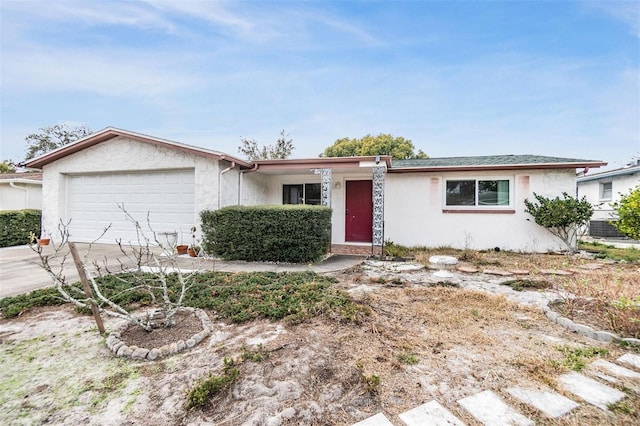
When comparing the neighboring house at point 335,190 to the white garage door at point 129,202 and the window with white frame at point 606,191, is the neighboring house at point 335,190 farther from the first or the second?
the window with white frame at point 606,191

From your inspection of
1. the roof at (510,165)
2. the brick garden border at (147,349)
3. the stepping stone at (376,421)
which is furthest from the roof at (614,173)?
the brick garden border at (147,349)

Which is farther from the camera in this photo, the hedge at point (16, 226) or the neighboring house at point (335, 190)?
the hedge at point (16, 226)

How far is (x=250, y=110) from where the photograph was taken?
16750 millimetres

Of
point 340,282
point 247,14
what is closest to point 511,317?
point 340,282

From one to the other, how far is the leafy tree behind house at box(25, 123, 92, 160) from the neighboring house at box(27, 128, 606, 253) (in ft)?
71.1

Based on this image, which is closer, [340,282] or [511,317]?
[511,317]

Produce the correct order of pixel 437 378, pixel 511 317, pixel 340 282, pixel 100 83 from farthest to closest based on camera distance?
pixel 100 83 < pixel 340 282 < pixel 511 317 < pixel 437 378

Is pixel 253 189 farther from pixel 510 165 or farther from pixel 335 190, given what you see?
pixel 510 165

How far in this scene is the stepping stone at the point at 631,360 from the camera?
2.42 meters

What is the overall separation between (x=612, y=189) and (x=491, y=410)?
56.1 ft

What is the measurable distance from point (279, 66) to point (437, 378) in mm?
12882

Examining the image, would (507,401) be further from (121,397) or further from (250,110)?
(250,110)

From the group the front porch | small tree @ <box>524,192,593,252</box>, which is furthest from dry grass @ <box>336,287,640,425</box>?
small tree @ <box>524,192,593,252</box>

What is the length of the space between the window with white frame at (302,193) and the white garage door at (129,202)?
341 cm
